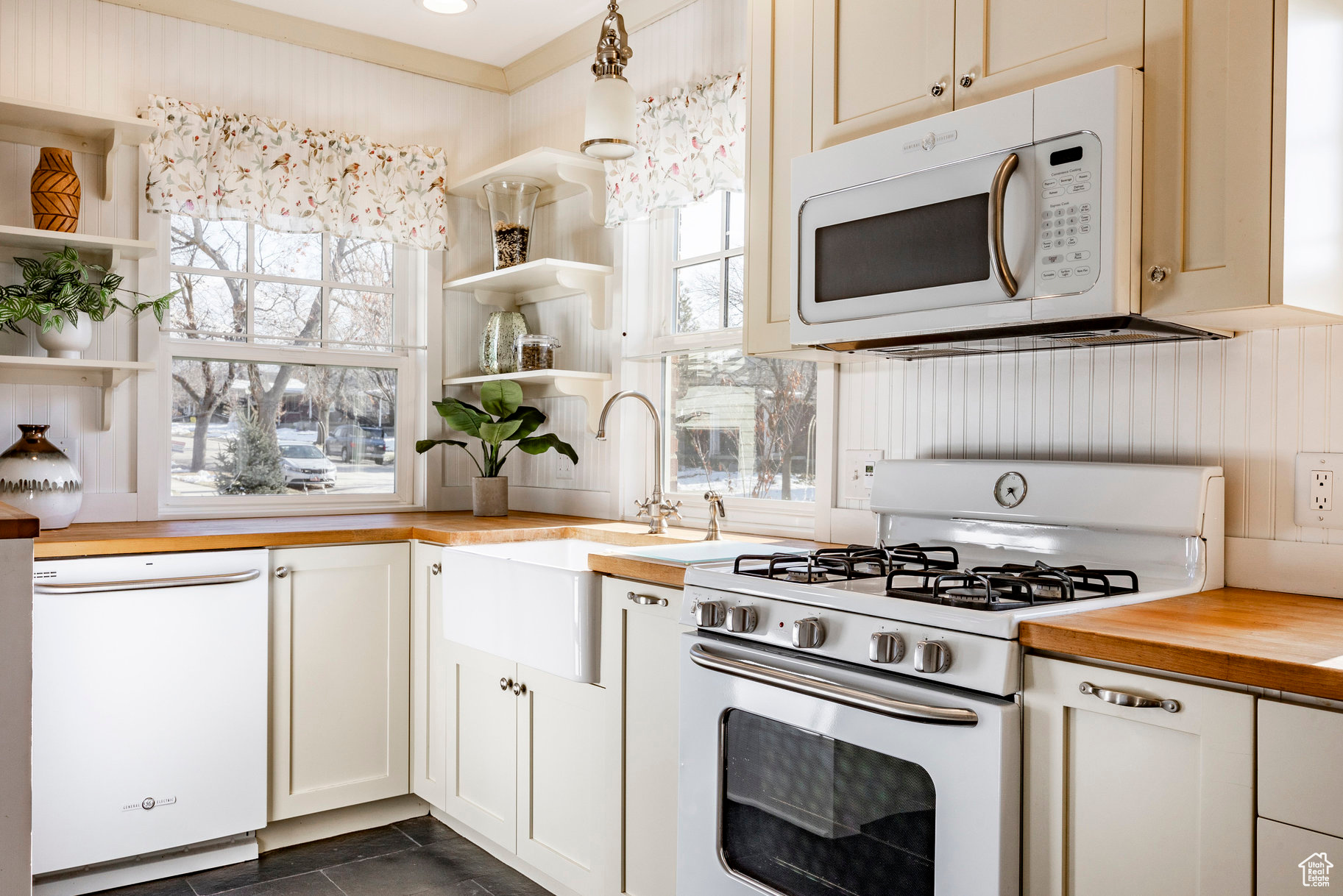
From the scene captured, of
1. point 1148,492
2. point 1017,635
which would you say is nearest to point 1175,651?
point 1017,635

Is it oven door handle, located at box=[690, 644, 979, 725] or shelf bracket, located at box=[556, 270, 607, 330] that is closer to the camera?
oven door handle, located at box=[690, 644, 979, 725]

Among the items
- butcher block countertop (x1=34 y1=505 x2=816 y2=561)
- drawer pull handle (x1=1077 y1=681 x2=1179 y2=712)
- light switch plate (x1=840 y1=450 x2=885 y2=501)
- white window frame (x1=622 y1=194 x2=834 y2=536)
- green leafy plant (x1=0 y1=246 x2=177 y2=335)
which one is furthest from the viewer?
white window frame (x1=622 y1=194 x2=834 y2=536)

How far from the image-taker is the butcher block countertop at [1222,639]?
1.11 m

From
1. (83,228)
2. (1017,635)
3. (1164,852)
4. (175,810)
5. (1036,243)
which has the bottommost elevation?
(175,810)

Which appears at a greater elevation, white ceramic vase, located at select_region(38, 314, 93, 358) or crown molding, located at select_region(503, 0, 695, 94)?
crown molding, located at select_region(503, 0, 695, 94)

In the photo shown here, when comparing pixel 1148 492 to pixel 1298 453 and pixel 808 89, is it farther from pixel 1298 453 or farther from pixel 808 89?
pixel 808 89

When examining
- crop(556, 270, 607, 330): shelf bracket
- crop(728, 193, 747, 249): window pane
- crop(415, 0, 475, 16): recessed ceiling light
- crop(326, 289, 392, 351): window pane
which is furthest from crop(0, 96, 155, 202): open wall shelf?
crop(728, 193, 747, 249): window pane

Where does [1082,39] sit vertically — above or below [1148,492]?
above

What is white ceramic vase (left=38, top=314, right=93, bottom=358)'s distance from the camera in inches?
106

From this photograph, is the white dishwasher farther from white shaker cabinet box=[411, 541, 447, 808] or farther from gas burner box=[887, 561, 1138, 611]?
gas burner box=[887, 561, 1138, 611]

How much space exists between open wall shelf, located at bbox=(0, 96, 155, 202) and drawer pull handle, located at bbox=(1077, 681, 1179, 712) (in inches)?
112

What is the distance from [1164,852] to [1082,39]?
1.24 m

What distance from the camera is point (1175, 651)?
1195 millimetres

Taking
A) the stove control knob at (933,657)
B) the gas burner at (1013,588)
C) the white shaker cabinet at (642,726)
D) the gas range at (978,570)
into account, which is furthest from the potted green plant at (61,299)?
the stove control knob at (933,657)
